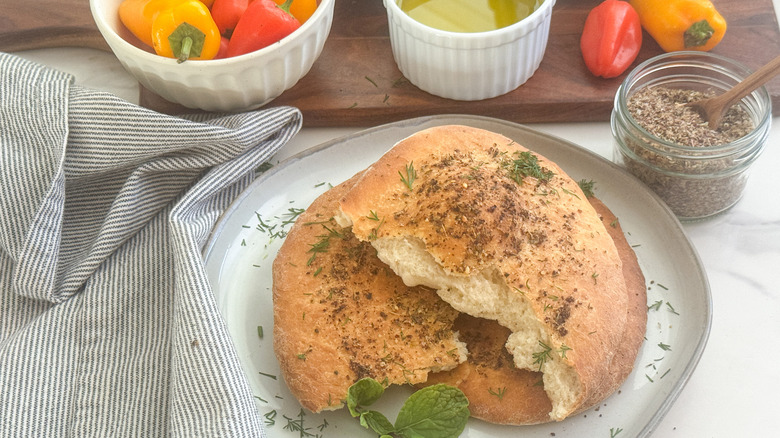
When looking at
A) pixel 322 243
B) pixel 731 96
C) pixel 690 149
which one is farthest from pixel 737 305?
pixel 322 243

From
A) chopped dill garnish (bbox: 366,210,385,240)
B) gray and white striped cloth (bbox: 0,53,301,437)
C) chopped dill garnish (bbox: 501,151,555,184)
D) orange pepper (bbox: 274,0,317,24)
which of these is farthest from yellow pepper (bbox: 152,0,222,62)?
chopped dill garnish (bbox: 501,151,555,184)

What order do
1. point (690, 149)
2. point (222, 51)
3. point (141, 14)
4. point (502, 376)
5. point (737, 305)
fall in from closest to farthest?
point (502, 376) → point (690, 149) → point (737, 305) → point (141, 14) → point (222, 51)

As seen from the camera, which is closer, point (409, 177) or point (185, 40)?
point (409, 177)

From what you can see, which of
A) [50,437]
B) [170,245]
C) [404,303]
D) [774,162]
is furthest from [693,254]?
[50,437]

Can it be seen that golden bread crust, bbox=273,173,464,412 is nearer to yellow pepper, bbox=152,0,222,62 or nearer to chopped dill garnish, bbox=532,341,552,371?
chopped dill garnish, bbox=532,341,552,371

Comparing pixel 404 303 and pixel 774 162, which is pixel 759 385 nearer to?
pixel 774 162

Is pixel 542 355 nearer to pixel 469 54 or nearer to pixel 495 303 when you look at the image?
pixel 495 303

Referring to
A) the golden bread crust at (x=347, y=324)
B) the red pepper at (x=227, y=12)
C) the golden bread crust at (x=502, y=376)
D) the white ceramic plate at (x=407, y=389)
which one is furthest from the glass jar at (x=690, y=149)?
the red pepper at (x=227, y=12)

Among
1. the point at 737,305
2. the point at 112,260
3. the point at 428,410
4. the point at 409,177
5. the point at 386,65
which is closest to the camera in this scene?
the point at 428,410
